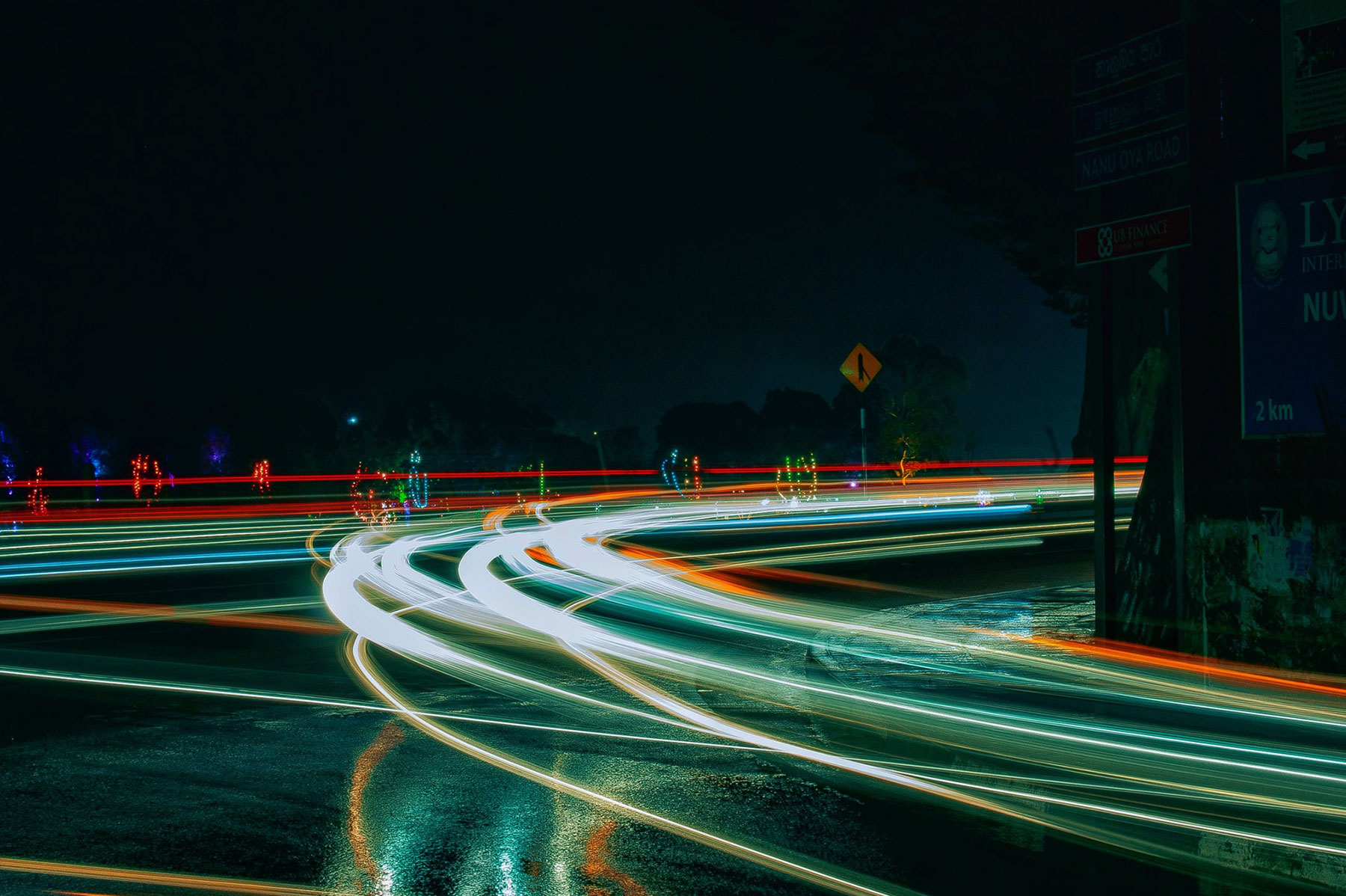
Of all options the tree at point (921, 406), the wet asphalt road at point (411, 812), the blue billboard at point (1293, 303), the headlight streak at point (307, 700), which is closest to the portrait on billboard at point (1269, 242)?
the blue billboard at point (1293, 303)

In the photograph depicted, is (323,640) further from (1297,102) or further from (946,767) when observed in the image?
(1297,102)

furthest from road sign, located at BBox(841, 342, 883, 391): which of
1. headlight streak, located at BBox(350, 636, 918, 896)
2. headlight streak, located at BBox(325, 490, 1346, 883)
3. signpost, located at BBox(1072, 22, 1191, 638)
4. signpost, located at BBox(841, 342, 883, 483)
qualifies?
headlight streak, located at BBox(350, 636, 918, 896)

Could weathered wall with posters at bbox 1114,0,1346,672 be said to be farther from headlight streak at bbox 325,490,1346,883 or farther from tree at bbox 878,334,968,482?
tree at bbox 878,334,968,482

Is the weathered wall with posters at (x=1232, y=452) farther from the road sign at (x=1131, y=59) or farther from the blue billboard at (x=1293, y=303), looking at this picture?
the road sign at (x=1131, y=59)

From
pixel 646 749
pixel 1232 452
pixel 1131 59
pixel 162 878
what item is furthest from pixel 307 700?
pixel 1131 59

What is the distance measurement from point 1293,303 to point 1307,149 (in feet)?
3.64

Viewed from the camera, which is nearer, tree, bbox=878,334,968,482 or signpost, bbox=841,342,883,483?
signpost, bbox=841,342,883,483

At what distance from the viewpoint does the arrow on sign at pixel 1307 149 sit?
8727 millimetres

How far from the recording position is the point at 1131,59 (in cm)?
1005

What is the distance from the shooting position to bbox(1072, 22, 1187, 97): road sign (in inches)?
380

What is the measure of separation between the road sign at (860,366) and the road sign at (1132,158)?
10795mm

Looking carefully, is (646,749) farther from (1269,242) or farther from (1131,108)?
(1131,108)

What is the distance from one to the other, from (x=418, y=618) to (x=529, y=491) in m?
45.9

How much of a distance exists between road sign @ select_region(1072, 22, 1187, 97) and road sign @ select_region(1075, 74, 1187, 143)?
0.44 feet
